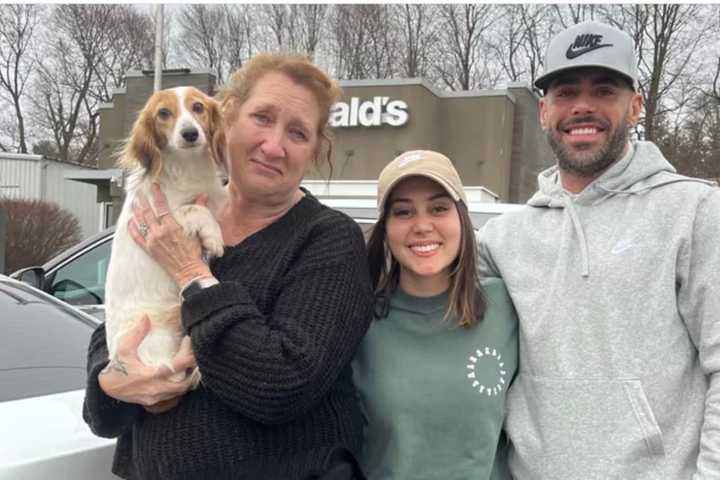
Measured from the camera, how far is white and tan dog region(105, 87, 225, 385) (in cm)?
220

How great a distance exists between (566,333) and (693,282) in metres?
0.37

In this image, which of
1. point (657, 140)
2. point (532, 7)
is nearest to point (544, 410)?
point (657, 140)

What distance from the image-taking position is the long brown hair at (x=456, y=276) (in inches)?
87.1

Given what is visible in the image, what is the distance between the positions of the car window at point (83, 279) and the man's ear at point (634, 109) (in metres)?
3.81

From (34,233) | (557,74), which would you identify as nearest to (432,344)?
(557,74)

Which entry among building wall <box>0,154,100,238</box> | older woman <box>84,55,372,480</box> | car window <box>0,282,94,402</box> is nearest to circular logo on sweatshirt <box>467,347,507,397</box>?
older woman <box>84,55,372,480</box>

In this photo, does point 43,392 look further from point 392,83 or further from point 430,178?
point 392,83

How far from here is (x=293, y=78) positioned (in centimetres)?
222

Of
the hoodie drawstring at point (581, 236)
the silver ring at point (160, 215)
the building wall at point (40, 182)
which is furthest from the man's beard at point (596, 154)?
the building wall at point (40, 182)

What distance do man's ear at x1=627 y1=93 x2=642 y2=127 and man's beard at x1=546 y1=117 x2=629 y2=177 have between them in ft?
0.17

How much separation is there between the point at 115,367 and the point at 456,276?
1.06m

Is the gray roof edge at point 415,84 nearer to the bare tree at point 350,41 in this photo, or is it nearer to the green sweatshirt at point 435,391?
the green sweatshirt at point 435,391

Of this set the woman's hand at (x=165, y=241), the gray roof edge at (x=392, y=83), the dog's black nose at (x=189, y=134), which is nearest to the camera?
the woman's hand at (x=165, y=241)

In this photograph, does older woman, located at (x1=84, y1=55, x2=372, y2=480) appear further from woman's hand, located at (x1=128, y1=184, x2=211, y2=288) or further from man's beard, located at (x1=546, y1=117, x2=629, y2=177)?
man's beard, located at (x1=546, y1=117, x2=629, y2=177)
